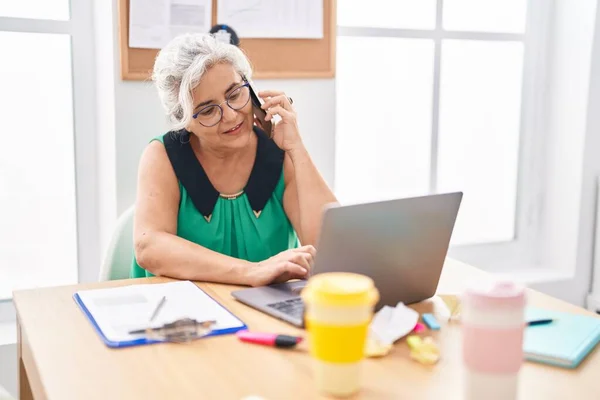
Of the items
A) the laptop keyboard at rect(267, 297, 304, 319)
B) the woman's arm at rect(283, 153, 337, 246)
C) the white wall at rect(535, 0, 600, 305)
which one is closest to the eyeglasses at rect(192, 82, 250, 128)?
the woman's arm at rect(283, 153, 337, 246)

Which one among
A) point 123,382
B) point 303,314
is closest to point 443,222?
point 303,314

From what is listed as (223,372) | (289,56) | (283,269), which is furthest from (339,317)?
(289,56)

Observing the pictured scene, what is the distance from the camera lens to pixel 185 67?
1723mm

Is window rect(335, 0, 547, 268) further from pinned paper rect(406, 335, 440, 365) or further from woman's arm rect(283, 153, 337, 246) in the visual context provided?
pinned paper rect(406, 335, 440, 365)

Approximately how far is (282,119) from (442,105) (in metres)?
1.20

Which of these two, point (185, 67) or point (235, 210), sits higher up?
point (185, 67)

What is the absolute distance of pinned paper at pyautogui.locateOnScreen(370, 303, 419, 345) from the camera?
112 centimetres

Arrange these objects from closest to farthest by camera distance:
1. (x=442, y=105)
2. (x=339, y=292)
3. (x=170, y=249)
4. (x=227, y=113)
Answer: (x=339, y=292), (x=170, y=249), (x=227, y=113), (x=442, y=105)

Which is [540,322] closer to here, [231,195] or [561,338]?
[561,338]

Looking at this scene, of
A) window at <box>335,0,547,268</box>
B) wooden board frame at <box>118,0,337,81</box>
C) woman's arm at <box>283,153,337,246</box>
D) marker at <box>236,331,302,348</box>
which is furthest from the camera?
window at <box>335,0,547,268</box>

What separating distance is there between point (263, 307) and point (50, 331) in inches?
14.9

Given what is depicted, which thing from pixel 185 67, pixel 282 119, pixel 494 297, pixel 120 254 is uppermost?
pixel 185 67

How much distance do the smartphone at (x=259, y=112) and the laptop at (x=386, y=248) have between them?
64cm

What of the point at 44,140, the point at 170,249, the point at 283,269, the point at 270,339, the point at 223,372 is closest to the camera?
the point at 223,372
